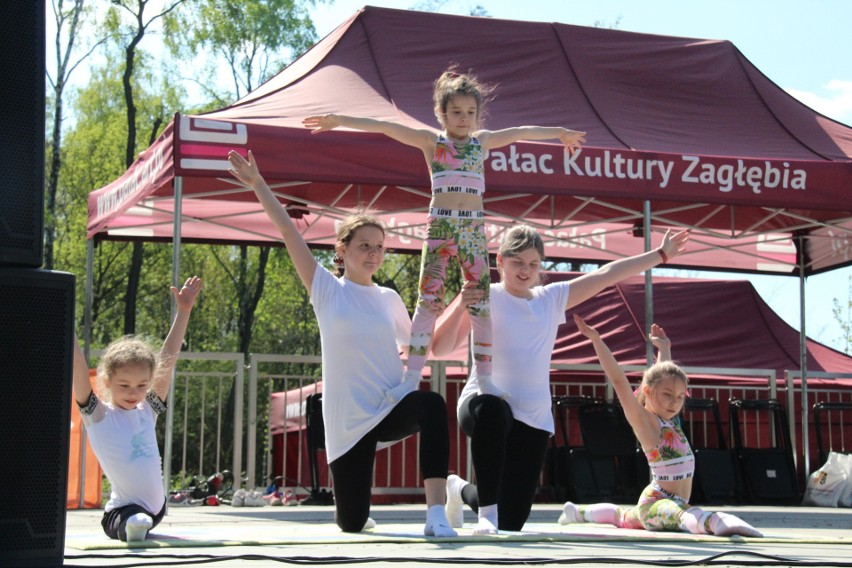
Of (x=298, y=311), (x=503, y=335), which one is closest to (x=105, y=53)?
(x=298, y=311)

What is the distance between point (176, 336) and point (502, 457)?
4.89 ft

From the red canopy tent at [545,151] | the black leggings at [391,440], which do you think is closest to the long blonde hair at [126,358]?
the black leggings at [391,440]

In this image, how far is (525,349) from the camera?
517 cm

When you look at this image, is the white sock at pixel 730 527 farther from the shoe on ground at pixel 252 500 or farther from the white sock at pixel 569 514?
the shoe on ground at pixel 252 500

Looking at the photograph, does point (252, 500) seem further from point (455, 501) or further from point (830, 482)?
point (830, 482)

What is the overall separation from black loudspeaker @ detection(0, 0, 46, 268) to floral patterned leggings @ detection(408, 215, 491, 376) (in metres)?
2.48

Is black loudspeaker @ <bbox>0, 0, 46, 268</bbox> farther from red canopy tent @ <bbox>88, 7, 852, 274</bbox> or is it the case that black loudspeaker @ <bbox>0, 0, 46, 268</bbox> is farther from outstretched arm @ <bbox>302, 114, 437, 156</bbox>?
red canopy tent @ <bbox>88, 7, 852, 274</bbox>

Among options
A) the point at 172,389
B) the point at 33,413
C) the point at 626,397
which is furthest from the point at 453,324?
the point at 172,389

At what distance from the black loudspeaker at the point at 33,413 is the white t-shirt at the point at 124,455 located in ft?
5.86

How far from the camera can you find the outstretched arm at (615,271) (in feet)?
17.4

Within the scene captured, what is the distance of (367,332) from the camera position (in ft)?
15.6

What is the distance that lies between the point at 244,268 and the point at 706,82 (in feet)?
73.7

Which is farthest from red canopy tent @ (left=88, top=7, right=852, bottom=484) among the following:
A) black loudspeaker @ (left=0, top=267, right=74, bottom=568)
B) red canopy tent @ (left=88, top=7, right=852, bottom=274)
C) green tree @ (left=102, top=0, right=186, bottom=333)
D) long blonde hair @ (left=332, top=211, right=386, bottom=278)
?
green tree @ (left=102, top=0, right=186, bottom=333)

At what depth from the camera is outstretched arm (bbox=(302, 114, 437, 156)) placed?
18.9 feet
